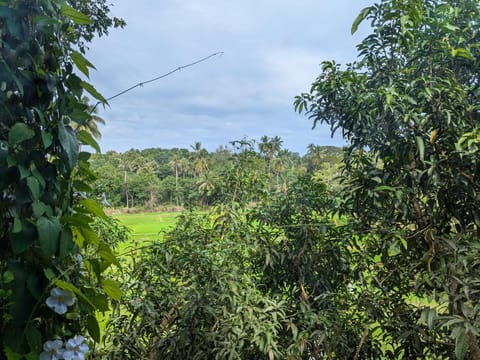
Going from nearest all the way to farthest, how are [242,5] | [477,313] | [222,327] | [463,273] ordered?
[477,313] < [463,273] < [222,327] < [242,5]

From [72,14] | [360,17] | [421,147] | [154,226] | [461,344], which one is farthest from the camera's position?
[154,226]

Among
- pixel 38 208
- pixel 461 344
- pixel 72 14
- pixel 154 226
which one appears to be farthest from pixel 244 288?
pixel 154 226

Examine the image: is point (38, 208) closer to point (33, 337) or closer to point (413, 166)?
point (33, 337)

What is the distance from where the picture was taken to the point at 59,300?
1.82ft

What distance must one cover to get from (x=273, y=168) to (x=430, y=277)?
81 centimetres

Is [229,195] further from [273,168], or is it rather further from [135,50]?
[135,50]

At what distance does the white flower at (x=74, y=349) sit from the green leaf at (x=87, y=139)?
1.18 ft

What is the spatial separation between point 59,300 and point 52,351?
89 mm

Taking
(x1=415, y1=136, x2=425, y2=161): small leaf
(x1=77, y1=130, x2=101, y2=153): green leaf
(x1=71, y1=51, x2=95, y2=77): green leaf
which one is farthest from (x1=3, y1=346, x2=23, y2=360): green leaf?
(x1=415, y1=136, x2=425, y2=161): small leaf

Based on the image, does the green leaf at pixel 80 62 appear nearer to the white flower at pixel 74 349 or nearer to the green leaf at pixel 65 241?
the green leaf at pixel 65 241

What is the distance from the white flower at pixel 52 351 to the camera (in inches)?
21.8

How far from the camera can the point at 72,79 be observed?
0.62 m

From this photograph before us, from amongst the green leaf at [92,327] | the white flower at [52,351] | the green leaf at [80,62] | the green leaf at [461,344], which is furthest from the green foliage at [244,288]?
the green leaf at [80,62]

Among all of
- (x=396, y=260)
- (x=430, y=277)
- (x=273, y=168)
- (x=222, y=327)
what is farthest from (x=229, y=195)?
(x=430, y=277)
